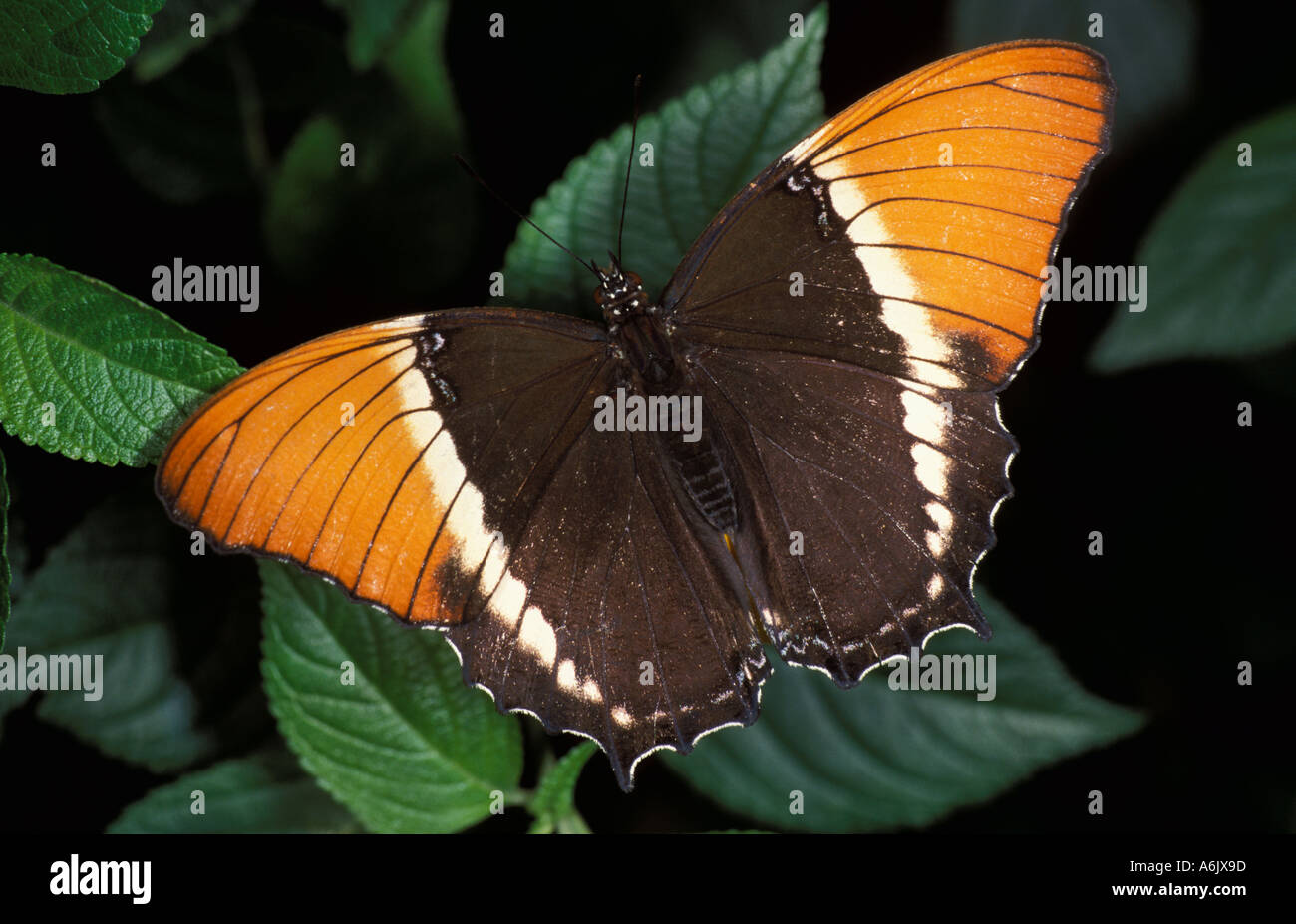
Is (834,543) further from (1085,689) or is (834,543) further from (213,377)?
(213,377)

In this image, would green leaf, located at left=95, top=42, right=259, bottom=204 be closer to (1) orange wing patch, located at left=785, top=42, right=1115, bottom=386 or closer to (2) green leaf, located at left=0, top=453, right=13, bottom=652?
(2) green leaf, located at left=0, top=453, right=13, bottom=652

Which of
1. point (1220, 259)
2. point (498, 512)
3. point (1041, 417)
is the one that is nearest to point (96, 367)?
point (498, 512)

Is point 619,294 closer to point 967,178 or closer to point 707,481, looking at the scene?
point 707,481

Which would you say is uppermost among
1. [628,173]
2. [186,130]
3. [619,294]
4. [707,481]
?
[186,130]

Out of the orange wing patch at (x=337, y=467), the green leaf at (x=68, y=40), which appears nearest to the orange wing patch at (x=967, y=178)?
the orange wing patch at (x=337, y=467)

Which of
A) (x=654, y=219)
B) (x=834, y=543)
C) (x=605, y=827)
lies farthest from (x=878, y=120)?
(x=605, y=827)

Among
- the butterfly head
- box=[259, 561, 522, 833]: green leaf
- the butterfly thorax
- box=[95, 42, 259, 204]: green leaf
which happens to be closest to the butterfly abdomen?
the butterfly thorax
